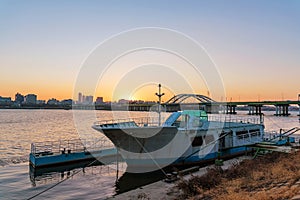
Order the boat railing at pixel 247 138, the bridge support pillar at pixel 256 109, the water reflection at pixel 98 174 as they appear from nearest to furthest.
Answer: the water reflection at pixel 98 174 → the boat railing at pixel 247 138 → the bridge support pillar at pixel 256 109

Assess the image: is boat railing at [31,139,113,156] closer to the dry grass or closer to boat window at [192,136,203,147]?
boat window at [192,136,203,147]

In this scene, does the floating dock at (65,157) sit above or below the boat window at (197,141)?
below

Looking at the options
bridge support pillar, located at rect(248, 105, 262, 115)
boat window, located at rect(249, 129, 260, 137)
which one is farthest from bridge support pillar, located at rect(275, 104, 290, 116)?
boat window, located at rect(249, 129, 260, 137)

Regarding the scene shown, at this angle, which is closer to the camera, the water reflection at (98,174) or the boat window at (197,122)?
the water reflection at (98,174)

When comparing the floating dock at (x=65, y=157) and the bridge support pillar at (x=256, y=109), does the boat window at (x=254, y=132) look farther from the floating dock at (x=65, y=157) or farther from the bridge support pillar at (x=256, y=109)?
the bridge support pillar at (x=256, y=109)

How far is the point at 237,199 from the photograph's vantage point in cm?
886

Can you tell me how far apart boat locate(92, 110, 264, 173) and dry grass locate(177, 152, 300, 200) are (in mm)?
6778

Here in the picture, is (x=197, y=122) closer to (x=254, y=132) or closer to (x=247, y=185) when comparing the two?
A: (x=254, y=132)

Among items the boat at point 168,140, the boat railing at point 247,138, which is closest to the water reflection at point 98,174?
the boat at point 168,140

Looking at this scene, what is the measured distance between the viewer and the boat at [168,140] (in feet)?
67.3

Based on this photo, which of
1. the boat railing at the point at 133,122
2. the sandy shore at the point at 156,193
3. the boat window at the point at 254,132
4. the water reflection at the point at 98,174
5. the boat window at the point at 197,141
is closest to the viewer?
the sandy shore at the point at 156,193

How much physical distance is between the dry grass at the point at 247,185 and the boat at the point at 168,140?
6778 millimetres

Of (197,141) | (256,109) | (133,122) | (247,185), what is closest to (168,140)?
(133,122)

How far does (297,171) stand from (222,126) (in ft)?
49.3
